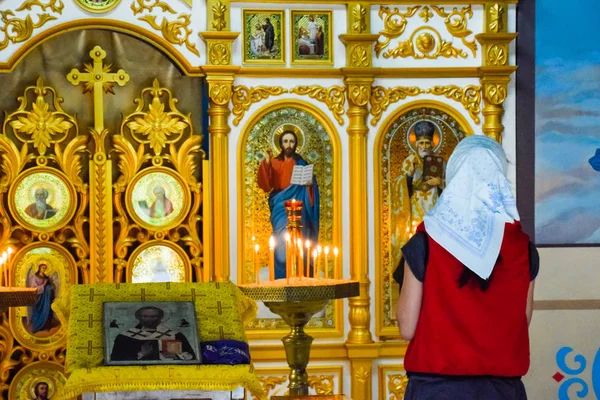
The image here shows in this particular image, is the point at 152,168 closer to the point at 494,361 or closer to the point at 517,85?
the point at 517,85

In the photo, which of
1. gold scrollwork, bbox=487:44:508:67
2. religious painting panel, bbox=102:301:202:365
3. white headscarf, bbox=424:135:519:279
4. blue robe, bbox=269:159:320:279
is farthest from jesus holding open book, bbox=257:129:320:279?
white headscarf, bbox=424:135:519:279

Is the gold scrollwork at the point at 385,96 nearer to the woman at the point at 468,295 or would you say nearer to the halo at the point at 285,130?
the halo at the point at 285,130

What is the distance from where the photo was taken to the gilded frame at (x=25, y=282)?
22.4ft

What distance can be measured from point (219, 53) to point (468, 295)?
12.4 ft

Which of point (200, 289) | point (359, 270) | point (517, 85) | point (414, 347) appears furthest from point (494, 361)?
point (517, 85)

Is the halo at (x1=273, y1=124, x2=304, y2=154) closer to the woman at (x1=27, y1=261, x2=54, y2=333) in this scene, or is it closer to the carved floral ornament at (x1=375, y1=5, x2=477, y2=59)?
the carved floral ornament at (x1=375, y1=5, x2=477, y2=59)

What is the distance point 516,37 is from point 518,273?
399 cm

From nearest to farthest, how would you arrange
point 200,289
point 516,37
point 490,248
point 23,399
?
point 490,248, point 200,289, point 23,399, point 516,37

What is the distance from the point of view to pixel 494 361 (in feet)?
11.9

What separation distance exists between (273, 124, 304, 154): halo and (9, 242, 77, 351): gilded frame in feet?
5.11

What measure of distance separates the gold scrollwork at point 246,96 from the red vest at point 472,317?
142 inches

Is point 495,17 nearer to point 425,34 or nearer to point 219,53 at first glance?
point 425,34

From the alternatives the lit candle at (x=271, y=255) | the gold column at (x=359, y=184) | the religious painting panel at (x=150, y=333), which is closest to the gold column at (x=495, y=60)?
the gold column at (x=359, y=184)

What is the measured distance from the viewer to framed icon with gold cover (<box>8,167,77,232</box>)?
22.4ft
